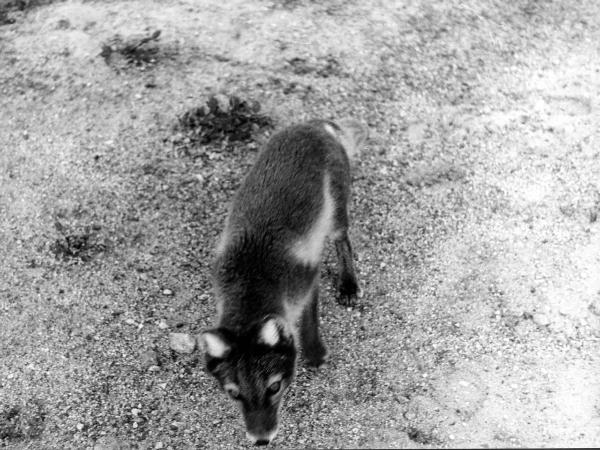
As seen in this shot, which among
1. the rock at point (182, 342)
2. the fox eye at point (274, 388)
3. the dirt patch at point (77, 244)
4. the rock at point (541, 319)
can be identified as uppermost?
the fox eye at point (274, 388)

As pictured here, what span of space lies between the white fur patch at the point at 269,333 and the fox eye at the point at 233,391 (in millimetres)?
418

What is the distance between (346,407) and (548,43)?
5.73m

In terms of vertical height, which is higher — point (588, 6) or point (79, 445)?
point (588, 6)

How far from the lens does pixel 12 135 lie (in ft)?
27.7

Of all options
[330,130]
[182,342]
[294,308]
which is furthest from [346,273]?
[182,342]

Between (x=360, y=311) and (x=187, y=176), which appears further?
(x=187, y=176)

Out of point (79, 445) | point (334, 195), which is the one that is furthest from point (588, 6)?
point (79, 445)

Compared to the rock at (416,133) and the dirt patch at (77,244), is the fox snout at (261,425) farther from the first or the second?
the rock at (416,133)

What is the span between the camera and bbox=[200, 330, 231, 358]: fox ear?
16.5ft

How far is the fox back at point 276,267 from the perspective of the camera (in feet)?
→ 16.9

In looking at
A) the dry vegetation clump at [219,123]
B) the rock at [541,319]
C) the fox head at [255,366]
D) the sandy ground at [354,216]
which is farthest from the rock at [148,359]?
the rock at [541,319]

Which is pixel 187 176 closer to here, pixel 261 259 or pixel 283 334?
pixel 261 259

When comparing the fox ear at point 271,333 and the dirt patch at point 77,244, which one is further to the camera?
the dirt patch at point 77,244

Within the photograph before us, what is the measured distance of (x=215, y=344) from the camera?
505 centimetres
